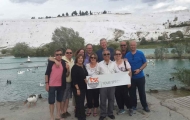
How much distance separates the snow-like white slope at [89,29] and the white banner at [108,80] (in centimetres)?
9348

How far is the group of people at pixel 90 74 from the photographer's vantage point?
5.99m

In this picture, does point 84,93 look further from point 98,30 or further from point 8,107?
point 98,30

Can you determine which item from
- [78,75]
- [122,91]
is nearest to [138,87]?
[122,91]

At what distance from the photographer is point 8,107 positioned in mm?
8586

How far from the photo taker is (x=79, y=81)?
6016 millimetres

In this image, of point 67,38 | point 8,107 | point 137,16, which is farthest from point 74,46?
point 137,16

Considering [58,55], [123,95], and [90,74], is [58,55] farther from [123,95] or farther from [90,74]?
[123,95]

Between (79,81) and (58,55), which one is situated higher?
(58,55)

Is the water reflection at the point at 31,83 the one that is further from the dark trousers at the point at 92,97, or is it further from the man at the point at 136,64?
the man at the point at 136,64

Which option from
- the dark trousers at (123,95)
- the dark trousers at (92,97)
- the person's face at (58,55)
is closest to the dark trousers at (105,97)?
the dark trousers at (92,97)

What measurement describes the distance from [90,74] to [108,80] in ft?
1.68

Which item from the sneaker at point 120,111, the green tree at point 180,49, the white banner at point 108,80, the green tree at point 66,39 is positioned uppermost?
the green tree at point 66,39

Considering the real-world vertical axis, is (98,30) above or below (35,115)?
above

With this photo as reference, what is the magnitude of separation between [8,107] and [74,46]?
5213 centimetres
